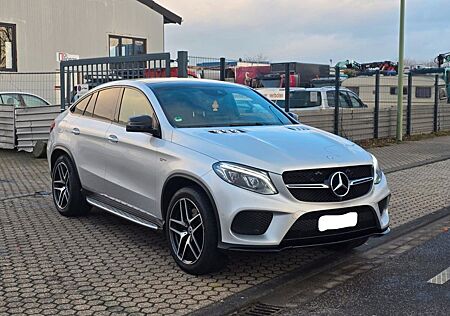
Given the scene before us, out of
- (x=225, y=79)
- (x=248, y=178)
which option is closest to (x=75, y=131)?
(x=248, y=178)

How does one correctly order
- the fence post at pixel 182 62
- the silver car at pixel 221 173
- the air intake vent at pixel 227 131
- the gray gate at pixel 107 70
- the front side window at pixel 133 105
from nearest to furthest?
the silver car at pixel 221 173 < the air intake vent at pixel 227 131 < the front side window at pixel 133 105 < the fence post at pixel 182 62 < the gray gate at pixel 107 70

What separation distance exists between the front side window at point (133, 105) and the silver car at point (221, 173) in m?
0.01

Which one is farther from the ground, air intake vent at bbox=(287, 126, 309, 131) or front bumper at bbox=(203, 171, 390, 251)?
air intake vent at bbox=(287, 126, 309, 131)

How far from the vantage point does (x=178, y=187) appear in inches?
215

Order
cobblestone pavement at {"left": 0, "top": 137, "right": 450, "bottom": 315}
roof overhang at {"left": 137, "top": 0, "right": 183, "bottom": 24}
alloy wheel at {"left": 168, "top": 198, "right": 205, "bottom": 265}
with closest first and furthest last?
cobblestone pavement at {"left": 0, "top": 137, "right": 450, "bottom": 315}
alloy wheel at {"left": 168, "top": 198, "right": 205, "bottom": 265}
roof overhang at {"left": 137, "top": 0, "right": 183, "bottom": 24}

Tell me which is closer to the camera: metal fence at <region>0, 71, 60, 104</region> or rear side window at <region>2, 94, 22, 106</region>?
rear side window at <region>2, 94, 22, 106</region>

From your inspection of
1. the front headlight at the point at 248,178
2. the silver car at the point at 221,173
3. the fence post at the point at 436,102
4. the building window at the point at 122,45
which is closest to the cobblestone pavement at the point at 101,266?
the silver car at the point at 221,173

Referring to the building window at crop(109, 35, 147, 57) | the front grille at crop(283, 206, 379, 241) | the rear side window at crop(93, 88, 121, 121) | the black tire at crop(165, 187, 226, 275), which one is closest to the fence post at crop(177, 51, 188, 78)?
the rear side window at crop(93, 88, 121, 121)

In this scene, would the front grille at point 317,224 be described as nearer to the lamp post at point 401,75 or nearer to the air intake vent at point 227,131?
the air intake vent at point 227,131

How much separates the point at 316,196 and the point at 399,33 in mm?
14558

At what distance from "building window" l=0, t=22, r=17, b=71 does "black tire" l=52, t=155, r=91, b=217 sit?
15.8m

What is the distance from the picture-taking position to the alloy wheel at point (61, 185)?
7.49 meters

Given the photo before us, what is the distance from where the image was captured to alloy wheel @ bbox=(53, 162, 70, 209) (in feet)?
24.6

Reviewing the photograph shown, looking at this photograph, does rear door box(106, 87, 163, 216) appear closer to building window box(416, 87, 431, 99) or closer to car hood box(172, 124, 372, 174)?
car hood box(172, 124, 372, 174)
